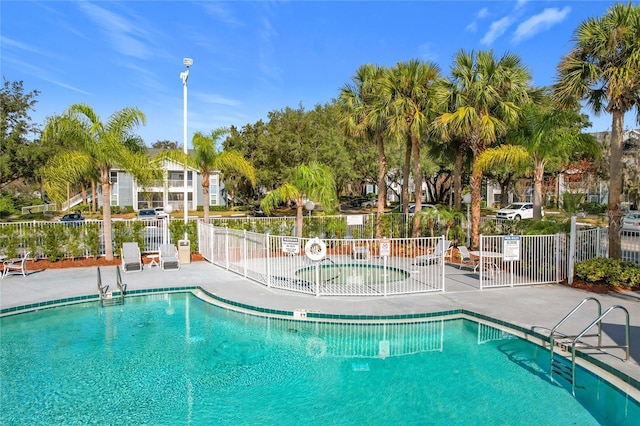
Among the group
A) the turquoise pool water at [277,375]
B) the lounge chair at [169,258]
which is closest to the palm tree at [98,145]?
the lounge chair at [169,258]

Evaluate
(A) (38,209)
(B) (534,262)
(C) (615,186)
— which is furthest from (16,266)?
(A) (38,209)

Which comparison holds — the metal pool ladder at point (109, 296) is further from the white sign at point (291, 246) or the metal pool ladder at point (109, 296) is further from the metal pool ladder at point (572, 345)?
the metal pool ladder at point (572, 345)

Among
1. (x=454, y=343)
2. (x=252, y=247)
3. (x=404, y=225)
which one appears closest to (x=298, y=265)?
(x=252, y=247)

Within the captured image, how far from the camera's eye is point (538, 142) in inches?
595

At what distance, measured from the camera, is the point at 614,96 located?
10906mm

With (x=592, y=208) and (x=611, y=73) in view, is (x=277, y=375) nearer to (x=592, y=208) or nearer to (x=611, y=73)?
(x=611, y=73)

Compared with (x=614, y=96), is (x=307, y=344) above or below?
below

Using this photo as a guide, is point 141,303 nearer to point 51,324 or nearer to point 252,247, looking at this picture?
point 51,324

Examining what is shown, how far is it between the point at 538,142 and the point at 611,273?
5.86m

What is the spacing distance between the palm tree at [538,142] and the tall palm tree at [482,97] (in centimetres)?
61

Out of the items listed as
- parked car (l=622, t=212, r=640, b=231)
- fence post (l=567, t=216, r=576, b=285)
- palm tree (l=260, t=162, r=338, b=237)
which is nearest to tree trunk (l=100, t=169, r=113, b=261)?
palm tree (l=260, t=162, r=338, b=237)

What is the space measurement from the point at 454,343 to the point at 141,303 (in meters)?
7.63

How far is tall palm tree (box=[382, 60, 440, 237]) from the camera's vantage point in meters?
16.3

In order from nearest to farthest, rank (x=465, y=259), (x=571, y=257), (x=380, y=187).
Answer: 1. (x=571, y=257)
2. (x=465, y=259)
3. (x=380, y=187)
